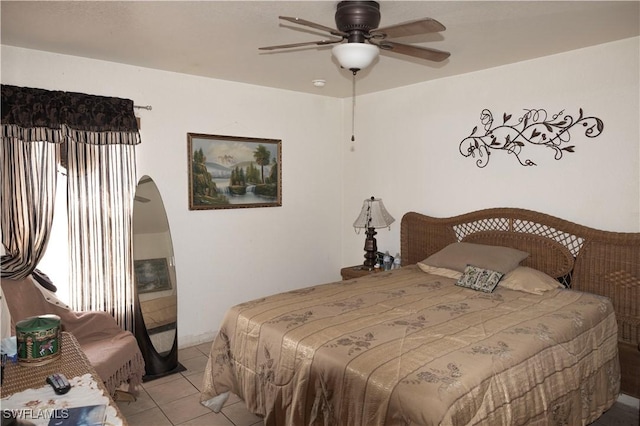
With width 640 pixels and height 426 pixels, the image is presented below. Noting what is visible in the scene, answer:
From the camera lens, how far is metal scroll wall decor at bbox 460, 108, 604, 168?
320 cm

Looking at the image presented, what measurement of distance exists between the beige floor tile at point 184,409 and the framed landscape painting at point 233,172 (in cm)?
160

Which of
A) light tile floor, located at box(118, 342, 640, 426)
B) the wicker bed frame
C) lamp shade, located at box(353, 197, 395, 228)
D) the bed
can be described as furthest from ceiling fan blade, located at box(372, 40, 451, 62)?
light tile floor, located at box(118, 342, 640, 426)

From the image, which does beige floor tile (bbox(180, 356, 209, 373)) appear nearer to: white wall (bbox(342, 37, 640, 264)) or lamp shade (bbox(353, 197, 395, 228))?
lamp shade (bbox(353, 197, 395, 228))

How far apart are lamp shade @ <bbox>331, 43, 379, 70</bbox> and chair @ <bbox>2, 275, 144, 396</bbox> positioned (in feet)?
7.32

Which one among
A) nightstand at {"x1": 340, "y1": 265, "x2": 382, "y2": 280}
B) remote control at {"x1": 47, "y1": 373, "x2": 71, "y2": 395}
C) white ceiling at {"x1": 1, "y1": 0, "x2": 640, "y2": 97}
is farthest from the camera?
nightstand at {"x1": 340, "y1": 265, "x2": 382, "y2": 280}

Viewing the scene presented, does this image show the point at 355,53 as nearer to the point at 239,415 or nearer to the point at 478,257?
the point at 478,257

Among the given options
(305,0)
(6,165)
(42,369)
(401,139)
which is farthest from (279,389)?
(401,139)

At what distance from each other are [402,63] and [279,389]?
2.54 metres

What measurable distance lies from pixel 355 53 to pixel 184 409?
2484 mm

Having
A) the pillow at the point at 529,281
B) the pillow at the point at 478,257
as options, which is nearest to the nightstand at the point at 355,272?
the pillow at the point at 478,257

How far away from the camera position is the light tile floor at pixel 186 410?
2777 mm

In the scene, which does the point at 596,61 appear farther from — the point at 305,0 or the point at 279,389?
the point at 279,389

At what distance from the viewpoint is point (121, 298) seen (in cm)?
343

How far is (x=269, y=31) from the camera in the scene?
105 inches
